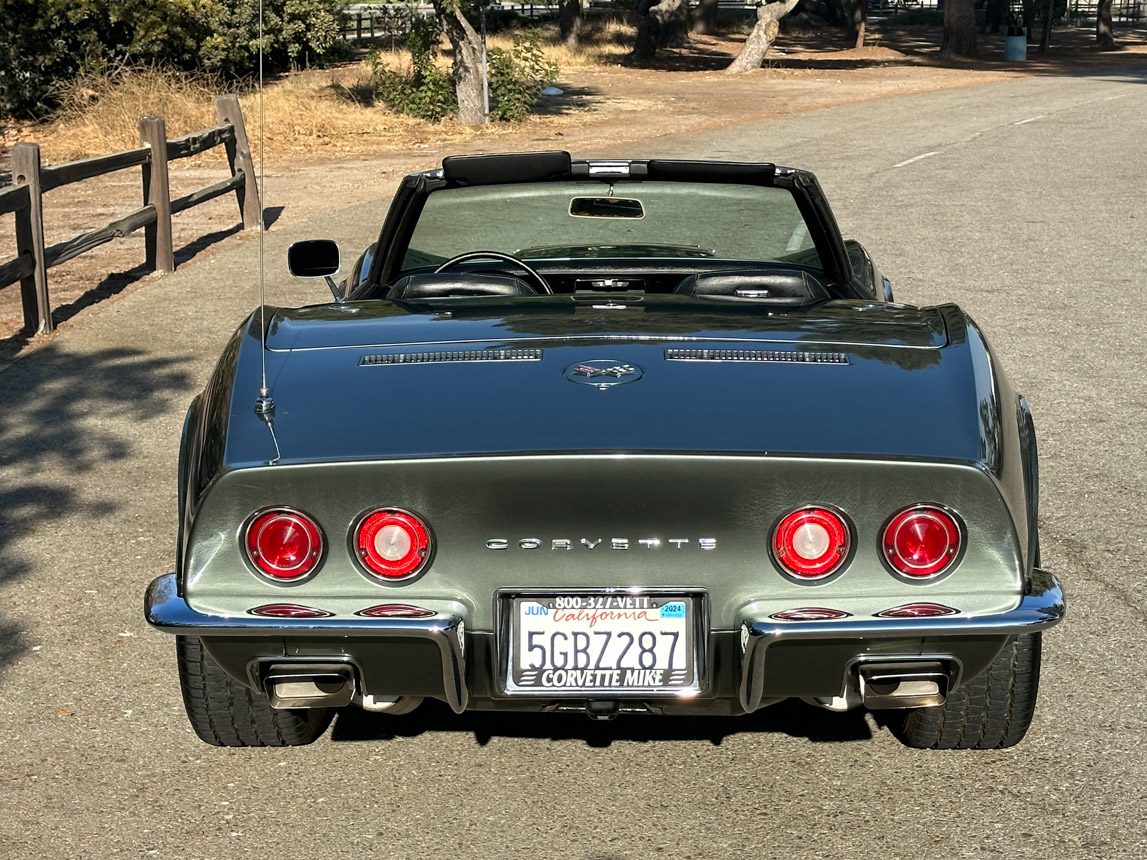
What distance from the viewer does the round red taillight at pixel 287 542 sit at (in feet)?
10.9

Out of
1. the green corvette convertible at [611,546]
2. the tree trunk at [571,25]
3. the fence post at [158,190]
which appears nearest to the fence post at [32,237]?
the fence post at [158,190]

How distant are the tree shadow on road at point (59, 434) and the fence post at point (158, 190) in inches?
117

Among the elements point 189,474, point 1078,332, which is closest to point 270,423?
point 189,474

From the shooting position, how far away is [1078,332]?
9.78 metres

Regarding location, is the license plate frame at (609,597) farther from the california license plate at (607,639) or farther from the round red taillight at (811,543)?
the round red taillight at (811,543)

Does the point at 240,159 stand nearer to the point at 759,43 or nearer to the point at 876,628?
the point at 876,628

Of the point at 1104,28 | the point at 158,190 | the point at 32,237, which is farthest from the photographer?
the point at 1104,28

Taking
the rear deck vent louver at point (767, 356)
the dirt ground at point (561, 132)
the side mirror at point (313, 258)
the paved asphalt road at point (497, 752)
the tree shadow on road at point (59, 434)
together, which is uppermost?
the rear deck vent louver at point (767, 356)

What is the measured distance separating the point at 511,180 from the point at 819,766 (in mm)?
2166

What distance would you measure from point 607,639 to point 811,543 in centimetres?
47

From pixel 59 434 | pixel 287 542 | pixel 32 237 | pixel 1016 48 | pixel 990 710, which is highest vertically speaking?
pixel 287 542

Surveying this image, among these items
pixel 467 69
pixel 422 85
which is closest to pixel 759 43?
pixel 422 85

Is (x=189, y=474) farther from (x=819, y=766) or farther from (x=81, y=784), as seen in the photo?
(x=819, y=766)

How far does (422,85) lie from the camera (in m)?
25.9
